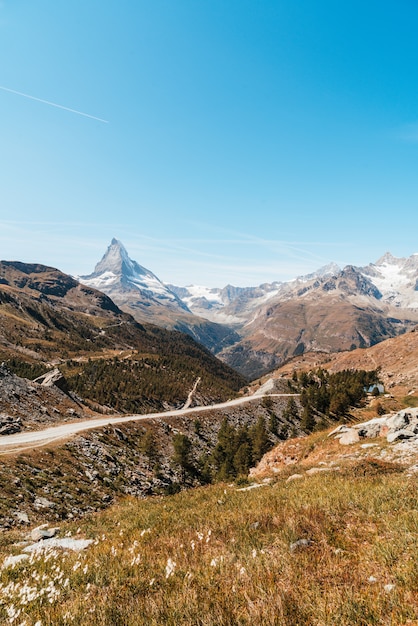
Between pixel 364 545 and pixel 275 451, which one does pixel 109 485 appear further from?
pixel 364 545

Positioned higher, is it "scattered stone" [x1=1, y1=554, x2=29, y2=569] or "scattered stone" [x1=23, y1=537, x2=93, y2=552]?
"scattered stone" [x1=1, y1=554, x2=29, y2=569]

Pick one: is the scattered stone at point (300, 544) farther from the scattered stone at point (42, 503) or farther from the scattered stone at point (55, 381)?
the scattered stone at point (55, 381)

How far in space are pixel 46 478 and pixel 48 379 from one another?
51454mm

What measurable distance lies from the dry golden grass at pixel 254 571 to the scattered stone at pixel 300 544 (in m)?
0.07

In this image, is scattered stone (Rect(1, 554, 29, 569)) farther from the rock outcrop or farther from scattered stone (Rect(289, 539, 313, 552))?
the rock outcrop

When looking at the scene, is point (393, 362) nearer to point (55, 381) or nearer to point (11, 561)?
point (55, 381)

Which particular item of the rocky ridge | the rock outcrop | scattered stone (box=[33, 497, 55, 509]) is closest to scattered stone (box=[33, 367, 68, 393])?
scattered stone (box=[33, 497, 55, 509])

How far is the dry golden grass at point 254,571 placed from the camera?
14.5 ft

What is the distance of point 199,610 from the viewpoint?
186 inches

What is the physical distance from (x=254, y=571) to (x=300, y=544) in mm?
1488

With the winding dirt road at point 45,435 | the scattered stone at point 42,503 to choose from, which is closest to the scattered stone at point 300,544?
the scattered stone at point 42,503

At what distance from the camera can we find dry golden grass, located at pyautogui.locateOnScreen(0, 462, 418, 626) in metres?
4.43

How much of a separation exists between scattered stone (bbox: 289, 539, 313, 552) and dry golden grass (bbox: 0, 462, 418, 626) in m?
0.07

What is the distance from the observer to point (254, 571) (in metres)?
5.66
